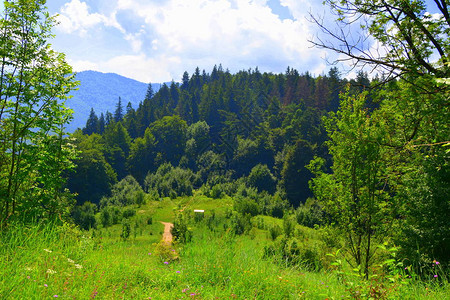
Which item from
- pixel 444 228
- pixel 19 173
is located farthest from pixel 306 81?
pixel 19 173

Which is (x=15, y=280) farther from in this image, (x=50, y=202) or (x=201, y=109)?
(x=201, y=109)

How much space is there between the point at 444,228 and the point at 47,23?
13362mm

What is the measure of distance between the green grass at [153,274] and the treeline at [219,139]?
2172 inches

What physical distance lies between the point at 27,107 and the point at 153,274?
5.91 metres

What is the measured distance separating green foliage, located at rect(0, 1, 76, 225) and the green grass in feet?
8.73

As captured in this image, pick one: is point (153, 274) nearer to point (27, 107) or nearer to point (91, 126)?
point (27, 107)

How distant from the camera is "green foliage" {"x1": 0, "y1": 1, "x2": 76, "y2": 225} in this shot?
6379mm

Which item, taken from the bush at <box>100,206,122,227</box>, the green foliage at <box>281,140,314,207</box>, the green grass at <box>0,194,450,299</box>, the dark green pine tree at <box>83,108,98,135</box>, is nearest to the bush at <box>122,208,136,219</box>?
the bush at <box>100,206,122,227</box>

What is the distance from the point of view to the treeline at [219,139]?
61.2 meters

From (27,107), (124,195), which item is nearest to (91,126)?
(124,195)

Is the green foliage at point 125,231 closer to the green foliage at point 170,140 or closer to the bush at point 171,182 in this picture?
the bush at point 171,182

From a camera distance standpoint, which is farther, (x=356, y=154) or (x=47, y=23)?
(x=356, y=154)

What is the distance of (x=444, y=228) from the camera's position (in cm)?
924

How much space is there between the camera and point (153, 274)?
141 inches
